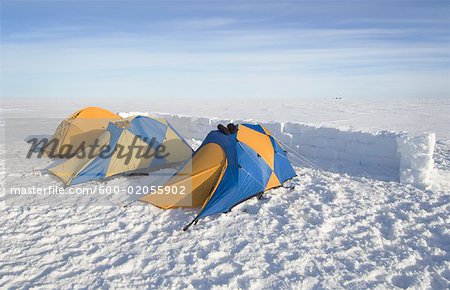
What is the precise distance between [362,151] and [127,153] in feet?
16.9

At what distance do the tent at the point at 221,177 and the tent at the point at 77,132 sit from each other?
12.8 ft

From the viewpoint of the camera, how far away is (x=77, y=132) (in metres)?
8.37

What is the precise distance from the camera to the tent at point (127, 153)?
6484mm

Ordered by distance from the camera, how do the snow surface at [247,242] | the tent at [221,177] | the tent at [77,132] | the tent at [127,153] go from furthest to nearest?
the tent at [77,132], the tent at [127,153], the tent at [221,177], the snow surface at [247,242]

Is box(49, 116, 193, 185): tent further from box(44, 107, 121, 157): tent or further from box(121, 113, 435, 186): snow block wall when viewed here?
box(121, 113, 435, 186): snow block wall

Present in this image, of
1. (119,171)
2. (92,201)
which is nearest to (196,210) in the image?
(92,201)

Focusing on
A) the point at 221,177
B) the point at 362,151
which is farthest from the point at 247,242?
the point at 362,151

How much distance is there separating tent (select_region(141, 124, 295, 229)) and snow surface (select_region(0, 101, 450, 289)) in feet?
0.61

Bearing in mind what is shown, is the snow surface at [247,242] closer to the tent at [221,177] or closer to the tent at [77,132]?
the tent at [221,177]

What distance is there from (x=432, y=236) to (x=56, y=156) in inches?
325

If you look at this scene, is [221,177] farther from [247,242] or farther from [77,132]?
[77,132]

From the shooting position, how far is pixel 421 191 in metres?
5.70

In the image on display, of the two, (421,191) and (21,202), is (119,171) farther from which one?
(421,191)

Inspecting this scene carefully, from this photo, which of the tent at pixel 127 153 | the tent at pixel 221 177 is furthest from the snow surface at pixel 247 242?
the tent at pixel 127 153
